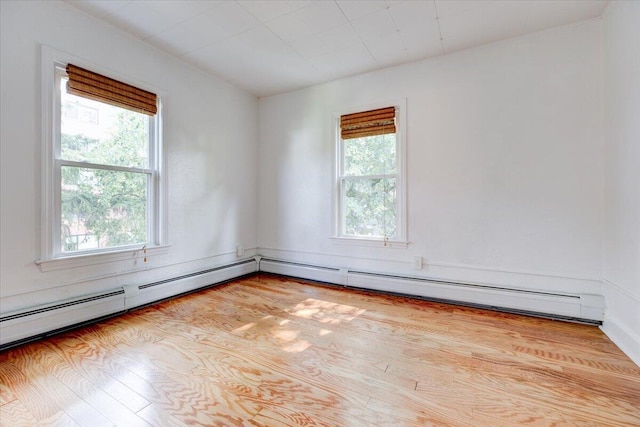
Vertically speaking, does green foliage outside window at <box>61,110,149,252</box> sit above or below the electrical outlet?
above

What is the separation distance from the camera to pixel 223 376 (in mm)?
1712

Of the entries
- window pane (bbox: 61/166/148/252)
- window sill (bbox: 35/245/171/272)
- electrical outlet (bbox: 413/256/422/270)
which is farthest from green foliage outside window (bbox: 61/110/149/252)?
electrical outlet (bbox: 413/256/422/270)

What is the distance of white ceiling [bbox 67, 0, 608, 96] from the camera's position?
90.8 inches

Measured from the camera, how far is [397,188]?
330 cm

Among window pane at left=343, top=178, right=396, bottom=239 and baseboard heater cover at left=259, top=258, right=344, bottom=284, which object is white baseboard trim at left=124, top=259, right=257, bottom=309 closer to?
baseboard heater cover at left=259, top=258, right=344, bottom=284

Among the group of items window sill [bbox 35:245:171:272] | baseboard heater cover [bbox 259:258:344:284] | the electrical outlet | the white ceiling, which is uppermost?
the white ceiling

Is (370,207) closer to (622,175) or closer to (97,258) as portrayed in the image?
(622,175)

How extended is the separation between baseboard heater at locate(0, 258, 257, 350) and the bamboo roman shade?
253 cm

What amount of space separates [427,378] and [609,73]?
283 cm

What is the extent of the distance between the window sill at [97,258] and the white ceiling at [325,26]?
209 cm

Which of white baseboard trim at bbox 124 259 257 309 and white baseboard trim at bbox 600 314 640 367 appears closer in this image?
white baseboard trim at bbox 600 314 640 367

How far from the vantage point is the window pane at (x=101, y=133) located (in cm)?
238

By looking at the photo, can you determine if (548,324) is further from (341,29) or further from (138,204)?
(138,204)

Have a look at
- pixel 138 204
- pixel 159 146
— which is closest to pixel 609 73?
pixel 159 146
